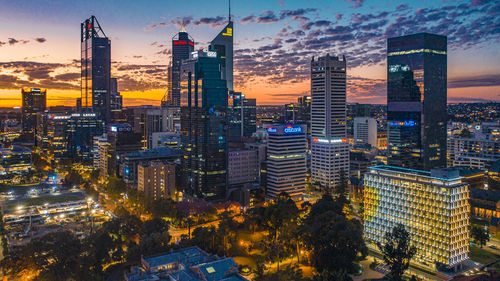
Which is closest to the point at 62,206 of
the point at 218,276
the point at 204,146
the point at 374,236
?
the point at 204,146

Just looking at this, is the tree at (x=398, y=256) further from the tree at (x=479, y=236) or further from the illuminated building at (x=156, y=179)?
the illuminated building at (x=156, y=179)

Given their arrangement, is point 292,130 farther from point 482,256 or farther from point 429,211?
point 482,256

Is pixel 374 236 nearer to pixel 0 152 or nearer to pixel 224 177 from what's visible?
pixel 224 177

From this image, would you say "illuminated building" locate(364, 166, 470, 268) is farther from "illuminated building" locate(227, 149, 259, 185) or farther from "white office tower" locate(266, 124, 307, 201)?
"illuminated building" locate(227, 149, 259, 185)

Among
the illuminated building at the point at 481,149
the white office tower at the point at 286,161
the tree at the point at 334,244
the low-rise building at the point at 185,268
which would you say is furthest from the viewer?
the illuminated building at the point at 481,149

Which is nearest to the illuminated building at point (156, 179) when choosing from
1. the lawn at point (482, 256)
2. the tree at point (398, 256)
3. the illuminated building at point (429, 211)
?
the illuminated building at point (429, 211)

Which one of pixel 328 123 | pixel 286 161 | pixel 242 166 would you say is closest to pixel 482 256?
pixel 286 161
